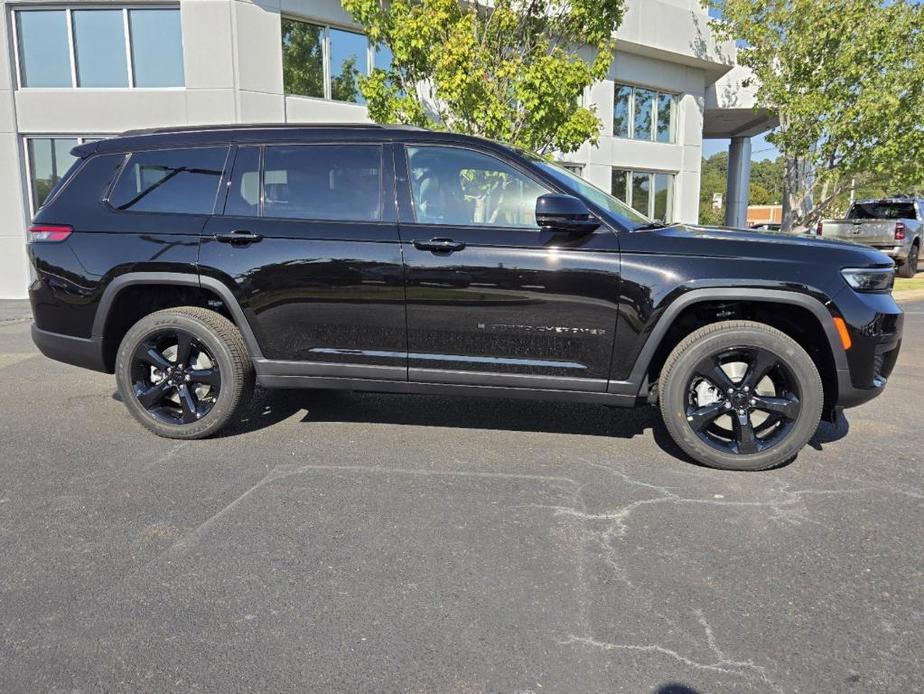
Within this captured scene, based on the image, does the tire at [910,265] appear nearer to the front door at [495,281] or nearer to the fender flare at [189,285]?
the front door at [495,281]

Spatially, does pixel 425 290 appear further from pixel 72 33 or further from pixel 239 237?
pixel 72 33

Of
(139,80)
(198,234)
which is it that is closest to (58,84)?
(139,80)

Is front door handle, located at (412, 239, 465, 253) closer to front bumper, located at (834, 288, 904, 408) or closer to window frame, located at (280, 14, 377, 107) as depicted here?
front bumper, located at (834, 288, 904, 408)

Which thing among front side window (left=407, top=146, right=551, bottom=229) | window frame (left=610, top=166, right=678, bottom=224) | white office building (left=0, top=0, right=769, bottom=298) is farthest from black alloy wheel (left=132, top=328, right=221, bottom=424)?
window frame (left=610, top=166, right=678, bottom=224)

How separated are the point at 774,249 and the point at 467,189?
181 cm

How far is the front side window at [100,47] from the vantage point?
1279 cm

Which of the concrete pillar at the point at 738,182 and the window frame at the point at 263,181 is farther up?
the concrete pillar at the point at 738,182

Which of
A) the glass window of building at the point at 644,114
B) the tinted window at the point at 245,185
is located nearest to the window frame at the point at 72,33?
the tinted window at the point at 245,185

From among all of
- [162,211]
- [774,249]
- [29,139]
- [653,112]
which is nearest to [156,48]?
[29,139]

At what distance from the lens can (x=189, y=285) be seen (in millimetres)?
4312

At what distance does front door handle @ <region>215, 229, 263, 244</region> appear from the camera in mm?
4203

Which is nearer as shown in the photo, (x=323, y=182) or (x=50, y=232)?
(x=323, y=182)

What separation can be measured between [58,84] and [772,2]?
49.2 ft

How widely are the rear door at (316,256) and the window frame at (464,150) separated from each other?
101 mm
